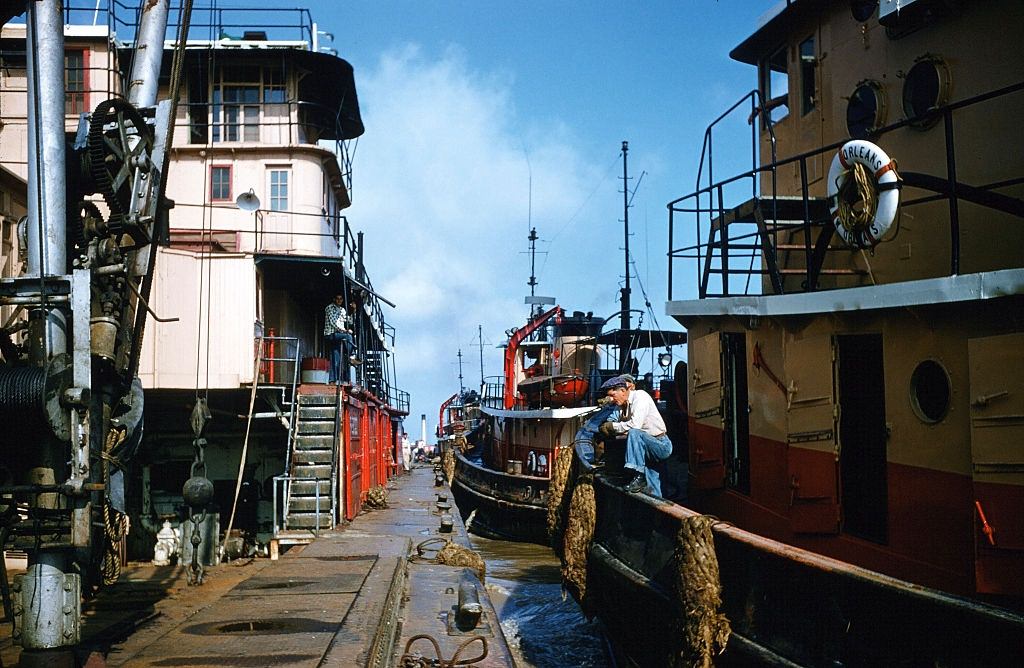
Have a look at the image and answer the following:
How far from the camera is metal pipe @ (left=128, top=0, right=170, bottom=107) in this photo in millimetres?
9062

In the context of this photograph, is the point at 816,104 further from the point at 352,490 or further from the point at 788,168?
the point at 352,490

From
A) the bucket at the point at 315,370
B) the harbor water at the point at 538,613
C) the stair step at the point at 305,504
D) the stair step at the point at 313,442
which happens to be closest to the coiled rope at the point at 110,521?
the harbor water at the point at 538,613

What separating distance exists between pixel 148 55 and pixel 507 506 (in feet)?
56.7

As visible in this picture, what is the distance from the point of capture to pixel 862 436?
7535 millimetres

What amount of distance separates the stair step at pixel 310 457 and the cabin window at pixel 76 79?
37.5 ft

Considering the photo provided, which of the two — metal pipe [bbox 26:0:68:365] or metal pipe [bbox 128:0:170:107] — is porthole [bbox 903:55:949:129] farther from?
metal pipe [bbox 128:0:170:107]

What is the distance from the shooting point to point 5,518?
6.04 meters

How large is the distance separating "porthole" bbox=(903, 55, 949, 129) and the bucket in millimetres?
12991

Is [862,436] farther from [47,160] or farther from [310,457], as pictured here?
[310,457]

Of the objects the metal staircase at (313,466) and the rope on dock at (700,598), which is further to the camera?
the metal staircase at (313,466)

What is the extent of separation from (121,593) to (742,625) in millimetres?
9182

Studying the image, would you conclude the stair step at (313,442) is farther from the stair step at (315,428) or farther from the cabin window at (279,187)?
the cabin window at (279,187)

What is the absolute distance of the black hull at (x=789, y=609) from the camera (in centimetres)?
439

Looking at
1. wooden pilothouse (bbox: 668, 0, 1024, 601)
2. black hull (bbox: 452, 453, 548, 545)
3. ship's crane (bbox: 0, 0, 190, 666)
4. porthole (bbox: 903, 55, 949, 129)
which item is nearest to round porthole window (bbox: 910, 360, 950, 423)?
wooden pilothouse (bbox: 668, 0, 1024, 601)
